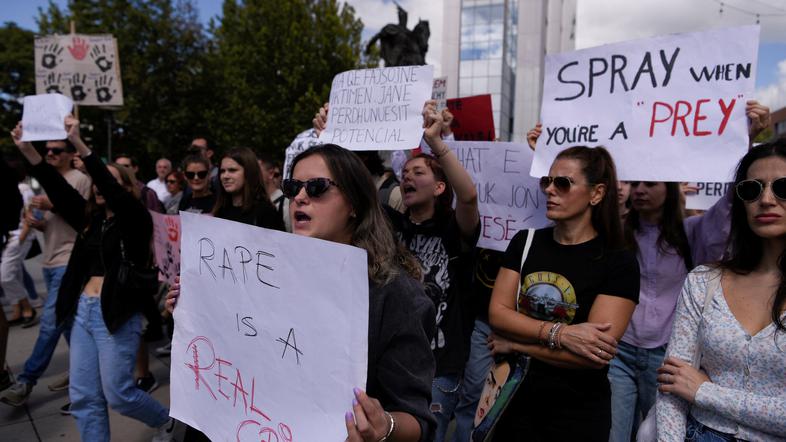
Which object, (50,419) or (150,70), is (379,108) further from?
(150,70)

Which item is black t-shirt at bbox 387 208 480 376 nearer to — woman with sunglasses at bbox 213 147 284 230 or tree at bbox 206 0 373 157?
woman with sunglasses at bbox 213 147 284 230

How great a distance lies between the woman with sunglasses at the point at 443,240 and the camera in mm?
2814

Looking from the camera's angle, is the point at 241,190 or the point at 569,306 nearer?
the point at 569,306

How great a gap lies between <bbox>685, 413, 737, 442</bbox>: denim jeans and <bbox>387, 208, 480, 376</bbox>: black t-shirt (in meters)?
1.21

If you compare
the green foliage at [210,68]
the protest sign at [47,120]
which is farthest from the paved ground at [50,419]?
the green foliage at [210,68]

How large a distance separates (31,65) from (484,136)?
29266 mm

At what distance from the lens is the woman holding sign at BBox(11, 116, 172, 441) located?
2.93 m

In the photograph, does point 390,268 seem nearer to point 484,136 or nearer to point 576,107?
point 576,107

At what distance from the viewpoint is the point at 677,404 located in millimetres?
1784

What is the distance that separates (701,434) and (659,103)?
5.17ft

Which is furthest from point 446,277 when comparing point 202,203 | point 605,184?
point 202,203

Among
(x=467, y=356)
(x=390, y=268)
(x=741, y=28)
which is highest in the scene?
(x=741, y=28)

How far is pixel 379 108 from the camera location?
340cm

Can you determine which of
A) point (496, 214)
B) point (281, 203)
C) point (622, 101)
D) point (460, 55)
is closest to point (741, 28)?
point (622, 101)
